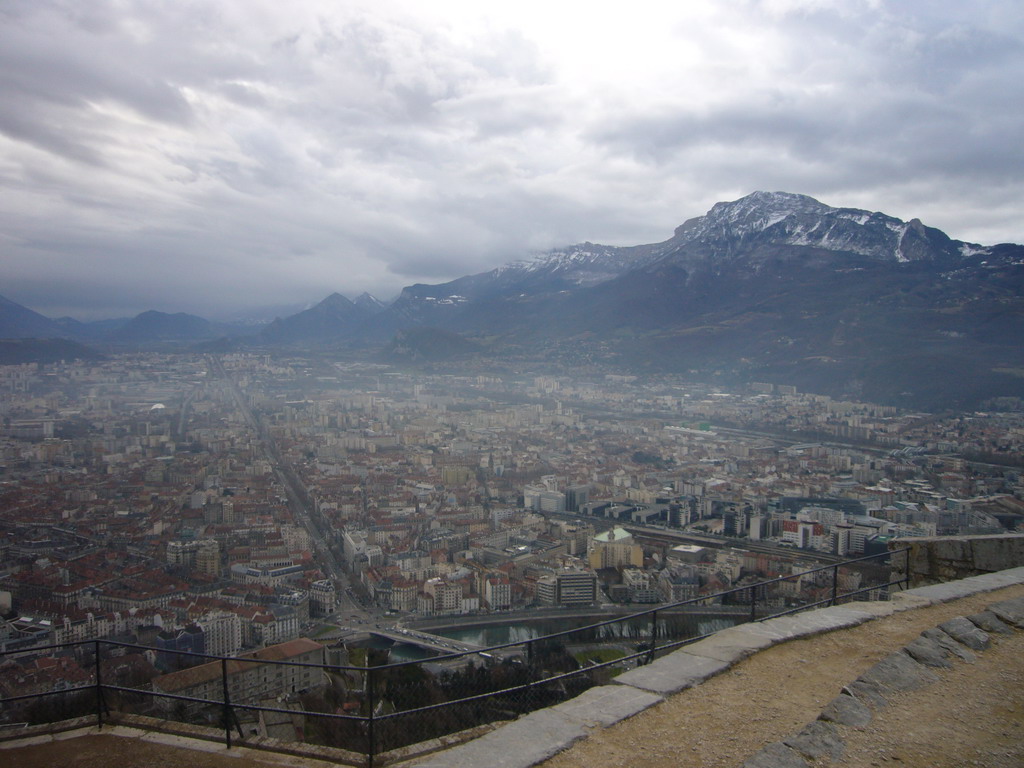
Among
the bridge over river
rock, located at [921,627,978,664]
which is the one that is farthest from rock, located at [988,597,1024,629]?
the bridge over river

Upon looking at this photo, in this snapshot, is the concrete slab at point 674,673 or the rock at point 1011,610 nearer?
the concrete slab at point 674,673

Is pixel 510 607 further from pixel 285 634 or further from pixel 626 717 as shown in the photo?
pixel 626 717

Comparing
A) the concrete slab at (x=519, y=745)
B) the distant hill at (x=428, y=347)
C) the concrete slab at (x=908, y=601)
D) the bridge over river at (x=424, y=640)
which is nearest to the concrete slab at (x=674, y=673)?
the concrete slab at (x=519, y=745)

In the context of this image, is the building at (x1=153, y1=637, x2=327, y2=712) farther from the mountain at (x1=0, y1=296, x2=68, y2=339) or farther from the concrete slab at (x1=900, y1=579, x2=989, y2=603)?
the mountain at (x1=0, y1=296, x2=68, y2=339)

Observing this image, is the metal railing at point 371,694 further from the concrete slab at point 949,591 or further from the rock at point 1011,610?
the rock at point 1011,610

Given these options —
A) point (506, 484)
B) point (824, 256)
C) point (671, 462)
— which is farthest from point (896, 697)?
point (824, 256)
